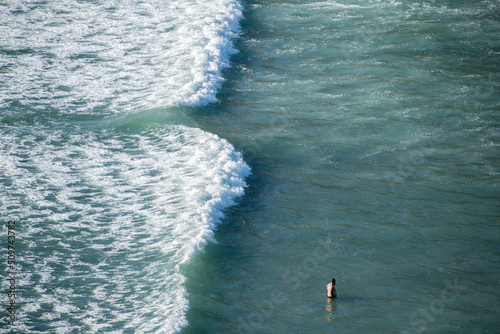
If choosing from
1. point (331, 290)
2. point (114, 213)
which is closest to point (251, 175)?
point (114, 213)

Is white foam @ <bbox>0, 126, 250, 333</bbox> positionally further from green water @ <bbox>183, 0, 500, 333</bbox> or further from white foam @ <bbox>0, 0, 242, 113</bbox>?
white foam @ <bbox>0, 0, 242, 113</bbox>

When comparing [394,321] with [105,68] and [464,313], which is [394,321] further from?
[105,68]

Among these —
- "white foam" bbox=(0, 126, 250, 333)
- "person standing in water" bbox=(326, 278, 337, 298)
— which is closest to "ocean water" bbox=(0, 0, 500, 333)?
"white foam" bbox=(0, 126, 250, 333)

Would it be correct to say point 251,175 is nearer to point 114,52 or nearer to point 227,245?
point 227,245

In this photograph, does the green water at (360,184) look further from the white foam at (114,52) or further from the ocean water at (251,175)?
the white foam at (114,52)

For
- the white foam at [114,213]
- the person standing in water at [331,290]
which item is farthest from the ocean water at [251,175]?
the person standing in water at [331,290]
